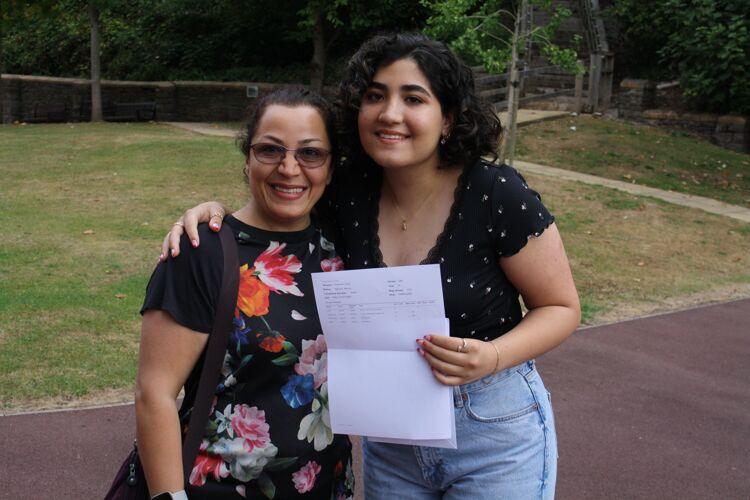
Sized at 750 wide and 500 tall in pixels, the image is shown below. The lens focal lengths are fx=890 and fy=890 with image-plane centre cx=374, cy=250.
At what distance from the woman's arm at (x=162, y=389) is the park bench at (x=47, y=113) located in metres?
22.9

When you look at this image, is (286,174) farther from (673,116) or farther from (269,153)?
(673,116)

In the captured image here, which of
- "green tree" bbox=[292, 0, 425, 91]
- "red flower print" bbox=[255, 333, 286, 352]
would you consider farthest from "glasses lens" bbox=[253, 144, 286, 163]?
"green tree" bbox=[292, 0, 425, 91]

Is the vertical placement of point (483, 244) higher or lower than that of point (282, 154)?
lower

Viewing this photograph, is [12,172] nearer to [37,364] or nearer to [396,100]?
[37,364]

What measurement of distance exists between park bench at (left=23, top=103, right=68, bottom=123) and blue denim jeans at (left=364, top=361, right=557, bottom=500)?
75.4 feet

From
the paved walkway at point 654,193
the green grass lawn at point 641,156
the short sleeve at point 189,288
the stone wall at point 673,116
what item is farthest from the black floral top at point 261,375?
the stone wall at point 673,116

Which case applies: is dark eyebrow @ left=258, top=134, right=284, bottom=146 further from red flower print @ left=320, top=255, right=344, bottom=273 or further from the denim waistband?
the denim waistband

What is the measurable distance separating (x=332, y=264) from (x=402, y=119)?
43 cm

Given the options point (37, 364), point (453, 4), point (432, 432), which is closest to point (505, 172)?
point (432, 432)

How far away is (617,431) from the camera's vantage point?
207 inches

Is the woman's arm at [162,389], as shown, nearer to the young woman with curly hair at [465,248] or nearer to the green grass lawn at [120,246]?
the young woman with curly hair at [465,248]

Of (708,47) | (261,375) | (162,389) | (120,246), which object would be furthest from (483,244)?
(708,47)

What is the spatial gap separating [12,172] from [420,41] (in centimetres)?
1225

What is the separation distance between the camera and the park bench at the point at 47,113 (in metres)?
23.2
